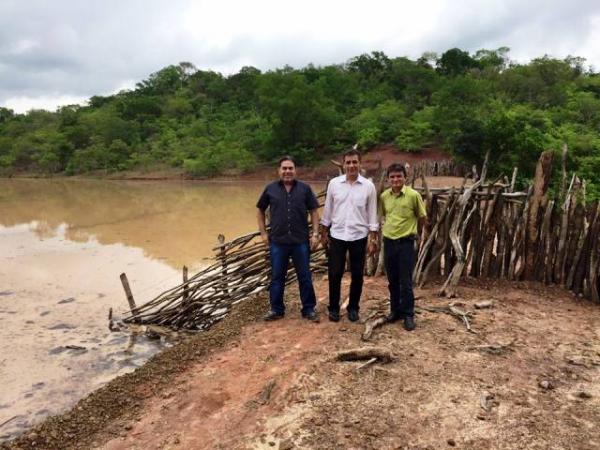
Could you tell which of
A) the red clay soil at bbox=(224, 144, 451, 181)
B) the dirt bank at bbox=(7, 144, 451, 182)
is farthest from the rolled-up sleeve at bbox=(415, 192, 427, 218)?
the red clay soil at bbox=(224, 144, 451, 181)

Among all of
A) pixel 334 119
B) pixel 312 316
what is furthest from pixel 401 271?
pixel 334 119

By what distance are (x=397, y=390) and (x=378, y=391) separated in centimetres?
12

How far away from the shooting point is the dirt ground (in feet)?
8.68

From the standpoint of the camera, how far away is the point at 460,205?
4.73 m

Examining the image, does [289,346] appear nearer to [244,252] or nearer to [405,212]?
[405,212]

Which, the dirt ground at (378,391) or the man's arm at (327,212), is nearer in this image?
the dirt ground at (378,391)

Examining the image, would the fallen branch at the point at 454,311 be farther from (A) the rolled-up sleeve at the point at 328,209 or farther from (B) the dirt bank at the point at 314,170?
(B) the dirt bank at the point at 314,170

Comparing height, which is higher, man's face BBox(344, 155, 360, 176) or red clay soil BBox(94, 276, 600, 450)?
man's face BBox(344, 155, 360, 176)

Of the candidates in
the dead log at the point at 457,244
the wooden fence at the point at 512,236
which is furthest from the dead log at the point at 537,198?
the dead log at the point at 457,244

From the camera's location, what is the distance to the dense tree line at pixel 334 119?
19.7m

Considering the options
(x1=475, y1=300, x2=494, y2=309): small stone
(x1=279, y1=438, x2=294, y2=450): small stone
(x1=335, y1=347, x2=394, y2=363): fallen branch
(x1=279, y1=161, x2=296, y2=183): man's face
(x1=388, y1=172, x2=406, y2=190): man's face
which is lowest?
(x1=279, y1=438, x2=294, y2=450): small stone

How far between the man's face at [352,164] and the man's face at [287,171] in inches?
17.6

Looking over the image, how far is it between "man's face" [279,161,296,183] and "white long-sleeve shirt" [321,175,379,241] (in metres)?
0.36

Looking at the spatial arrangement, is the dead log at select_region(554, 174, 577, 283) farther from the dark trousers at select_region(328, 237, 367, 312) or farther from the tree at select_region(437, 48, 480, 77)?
the tree at select_region(437, 48, 480, 77)
